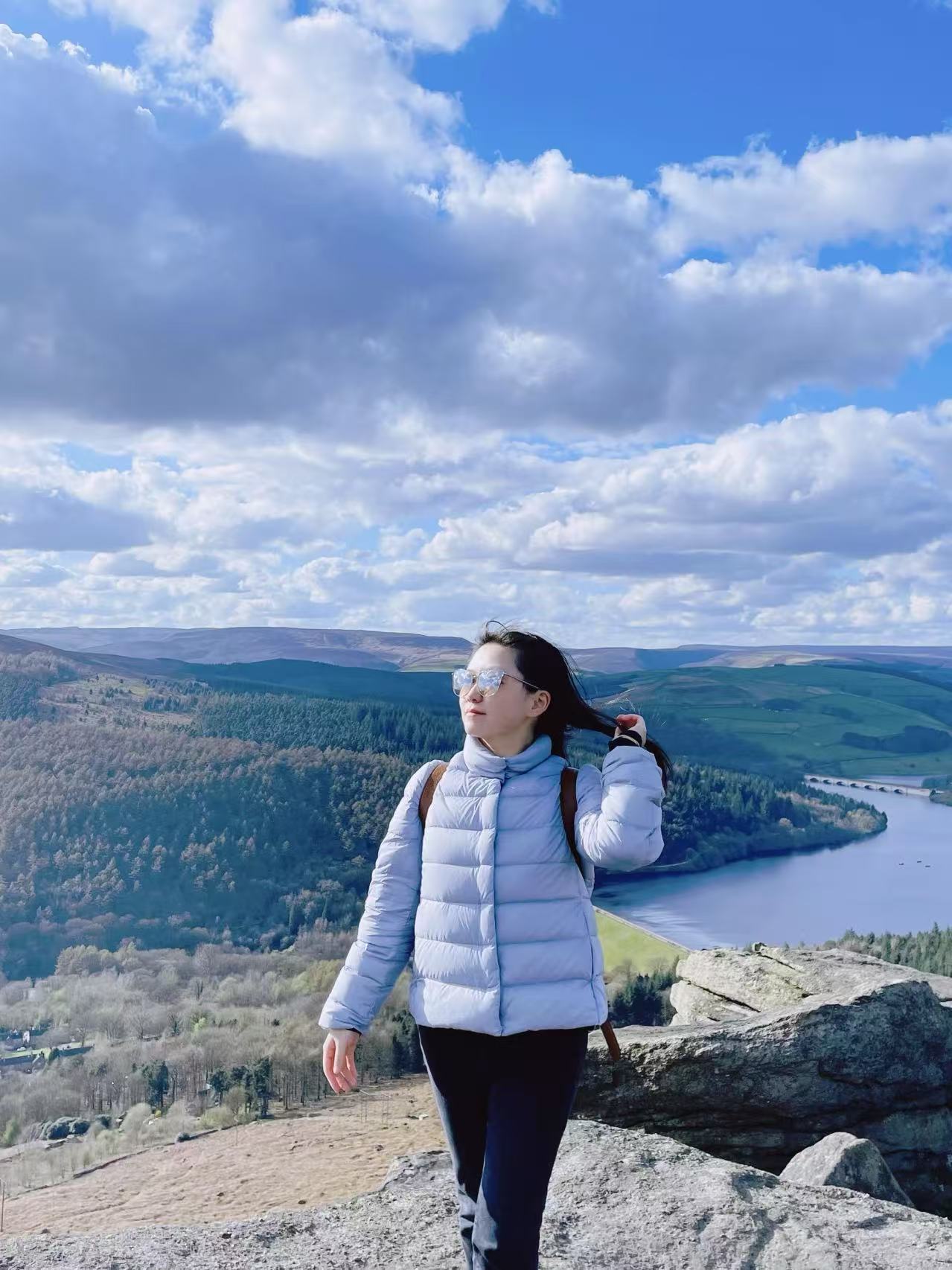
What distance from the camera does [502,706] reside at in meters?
3.12

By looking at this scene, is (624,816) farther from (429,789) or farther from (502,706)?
(429,789)

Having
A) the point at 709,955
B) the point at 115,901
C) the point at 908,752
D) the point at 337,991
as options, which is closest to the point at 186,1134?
the point at 709,955

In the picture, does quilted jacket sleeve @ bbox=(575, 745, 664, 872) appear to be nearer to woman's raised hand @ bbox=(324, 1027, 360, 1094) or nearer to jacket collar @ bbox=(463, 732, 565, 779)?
jacket collar @ bbox=(463, 732, 565, 779)

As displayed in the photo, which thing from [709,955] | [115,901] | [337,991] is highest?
[337,991]

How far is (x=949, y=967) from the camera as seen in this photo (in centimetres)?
2012

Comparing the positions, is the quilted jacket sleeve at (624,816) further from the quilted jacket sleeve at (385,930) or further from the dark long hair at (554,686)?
the quilted jacket sleeve at (385,930)

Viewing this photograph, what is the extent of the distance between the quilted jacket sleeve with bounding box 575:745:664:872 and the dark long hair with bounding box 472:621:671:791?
35 centimetres

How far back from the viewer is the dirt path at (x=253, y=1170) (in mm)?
8156

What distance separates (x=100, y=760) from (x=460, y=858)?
54.8m

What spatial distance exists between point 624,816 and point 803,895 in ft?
139

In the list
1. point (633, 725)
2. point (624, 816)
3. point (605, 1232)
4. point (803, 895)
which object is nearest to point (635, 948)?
point (803, 895)

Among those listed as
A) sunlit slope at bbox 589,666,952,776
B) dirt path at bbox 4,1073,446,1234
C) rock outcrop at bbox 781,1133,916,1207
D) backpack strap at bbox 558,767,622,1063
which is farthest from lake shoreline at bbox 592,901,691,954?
sunlit slope at bbox 589,666,952,776

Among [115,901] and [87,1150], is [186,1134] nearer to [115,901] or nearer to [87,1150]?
[87,1150]

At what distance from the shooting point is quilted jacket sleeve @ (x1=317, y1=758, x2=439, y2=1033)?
10.1 ft
